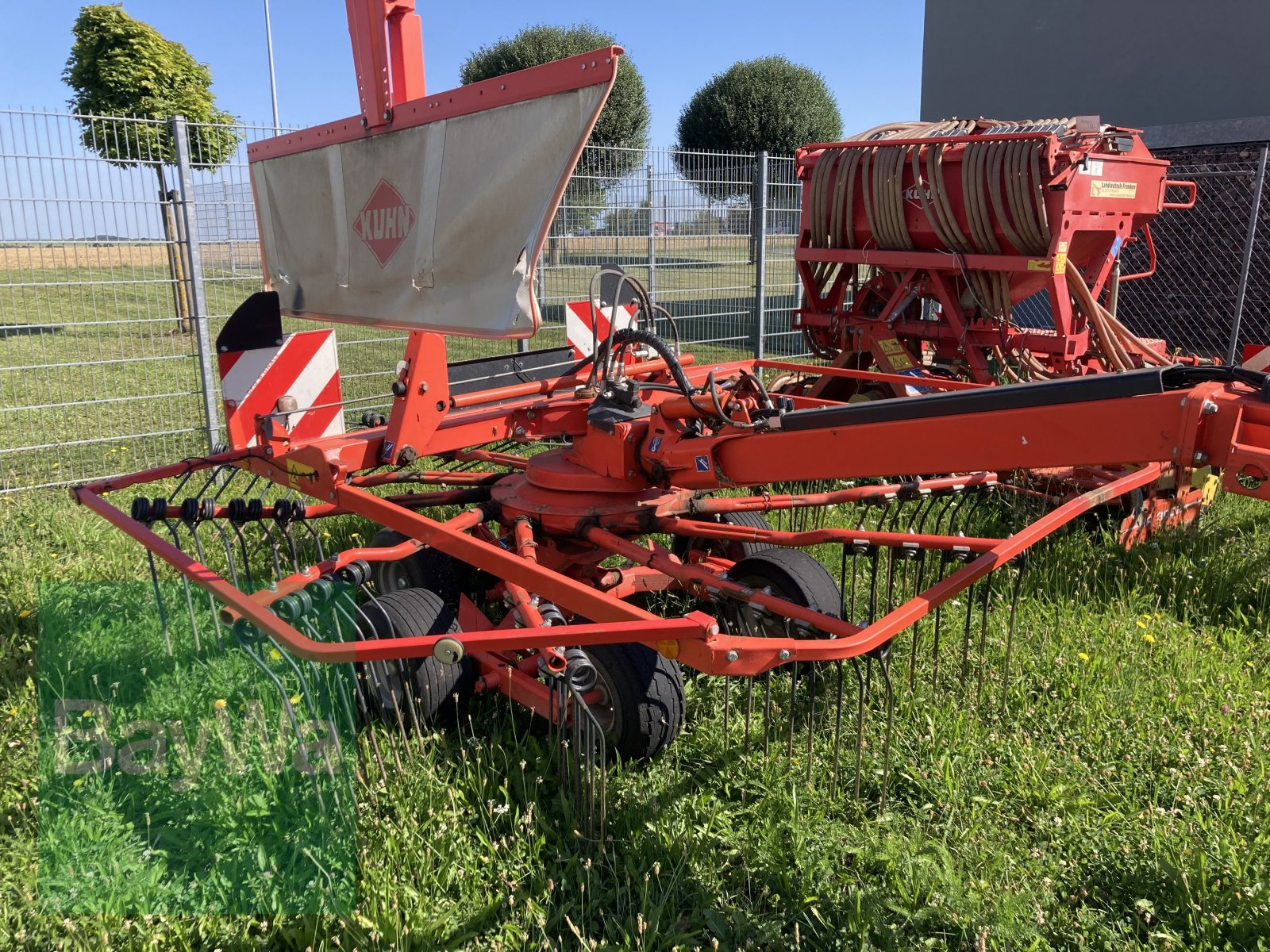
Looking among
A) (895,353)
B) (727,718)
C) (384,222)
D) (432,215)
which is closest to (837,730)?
(727,718)

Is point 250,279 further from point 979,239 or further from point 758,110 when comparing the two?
point 758,110

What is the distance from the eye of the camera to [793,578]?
3.46m

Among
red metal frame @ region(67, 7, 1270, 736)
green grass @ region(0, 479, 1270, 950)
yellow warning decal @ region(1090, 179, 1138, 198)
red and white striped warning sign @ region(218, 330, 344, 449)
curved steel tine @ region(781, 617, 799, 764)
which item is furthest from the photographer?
yellow warning decal @ region(1090, 179, 1138, 198)

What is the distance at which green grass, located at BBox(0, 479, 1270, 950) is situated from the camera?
2367 millimetres

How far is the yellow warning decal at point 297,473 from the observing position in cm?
345

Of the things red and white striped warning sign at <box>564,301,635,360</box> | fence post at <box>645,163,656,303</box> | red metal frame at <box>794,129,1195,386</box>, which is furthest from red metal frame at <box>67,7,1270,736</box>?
fence post at <box>645,163,656,303</box>

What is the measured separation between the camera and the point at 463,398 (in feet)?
12.8

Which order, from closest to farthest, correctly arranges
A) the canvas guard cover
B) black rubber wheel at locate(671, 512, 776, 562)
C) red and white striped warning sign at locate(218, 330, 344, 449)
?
the canvas guard cover < red and white striped warning sign at locate(218, 330, 344, 449) < black rubber wheel at locate(671, 512, 776, 562)

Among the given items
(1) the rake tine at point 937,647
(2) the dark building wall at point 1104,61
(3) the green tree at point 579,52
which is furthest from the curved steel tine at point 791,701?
(3) the green tree at point 579,52

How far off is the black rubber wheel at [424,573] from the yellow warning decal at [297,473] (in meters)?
0.48

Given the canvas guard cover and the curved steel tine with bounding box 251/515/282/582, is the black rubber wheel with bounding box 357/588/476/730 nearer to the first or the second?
the curved steel tine with bounding box 251/515/282/582

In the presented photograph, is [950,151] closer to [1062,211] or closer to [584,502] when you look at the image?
[1062,211]

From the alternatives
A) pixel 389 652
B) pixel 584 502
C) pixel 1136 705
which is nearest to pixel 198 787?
pixel 389 652

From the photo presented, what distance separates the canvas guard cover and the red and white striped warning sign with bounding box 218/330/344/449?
0.17 meters
